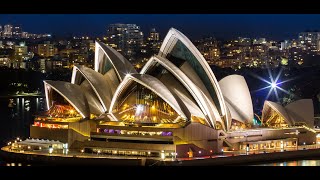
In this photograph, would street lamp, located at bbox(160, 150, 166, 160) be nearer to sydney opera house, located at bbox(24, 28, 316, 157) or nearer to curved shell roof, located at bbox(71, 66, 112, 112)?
sydney opera house, located at bbox(24, 28, 316, 157)

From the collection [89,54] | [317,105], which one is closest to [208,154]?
[317,105]

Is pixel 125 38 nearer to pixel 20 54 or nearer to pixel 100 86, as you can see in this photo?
pixel 20 54

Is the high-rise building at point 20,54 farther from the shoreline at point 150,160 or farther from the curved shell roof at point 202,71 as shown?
the shoreline at point 150,160

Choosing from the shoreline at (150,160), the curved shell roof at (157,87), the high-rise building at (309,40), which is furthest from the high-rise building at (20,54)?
the curved shell roof at (157,87)

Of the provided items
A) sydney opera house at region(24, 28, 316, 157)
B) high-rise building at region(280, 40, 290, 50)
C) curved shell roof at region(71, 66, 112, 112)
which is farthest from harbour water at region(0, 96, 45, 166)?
high-rise building at region(280, 40, 290, 50)

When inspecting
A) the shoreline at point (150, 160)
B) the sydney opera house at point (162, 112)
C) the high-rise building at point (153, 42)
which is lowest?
the shoreline at point (150, 160)

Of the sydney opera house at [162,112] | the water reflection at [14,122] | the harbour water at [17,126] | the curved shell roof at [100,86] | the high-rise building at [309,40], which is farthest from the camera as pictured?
the high-rise building at [309,40]
